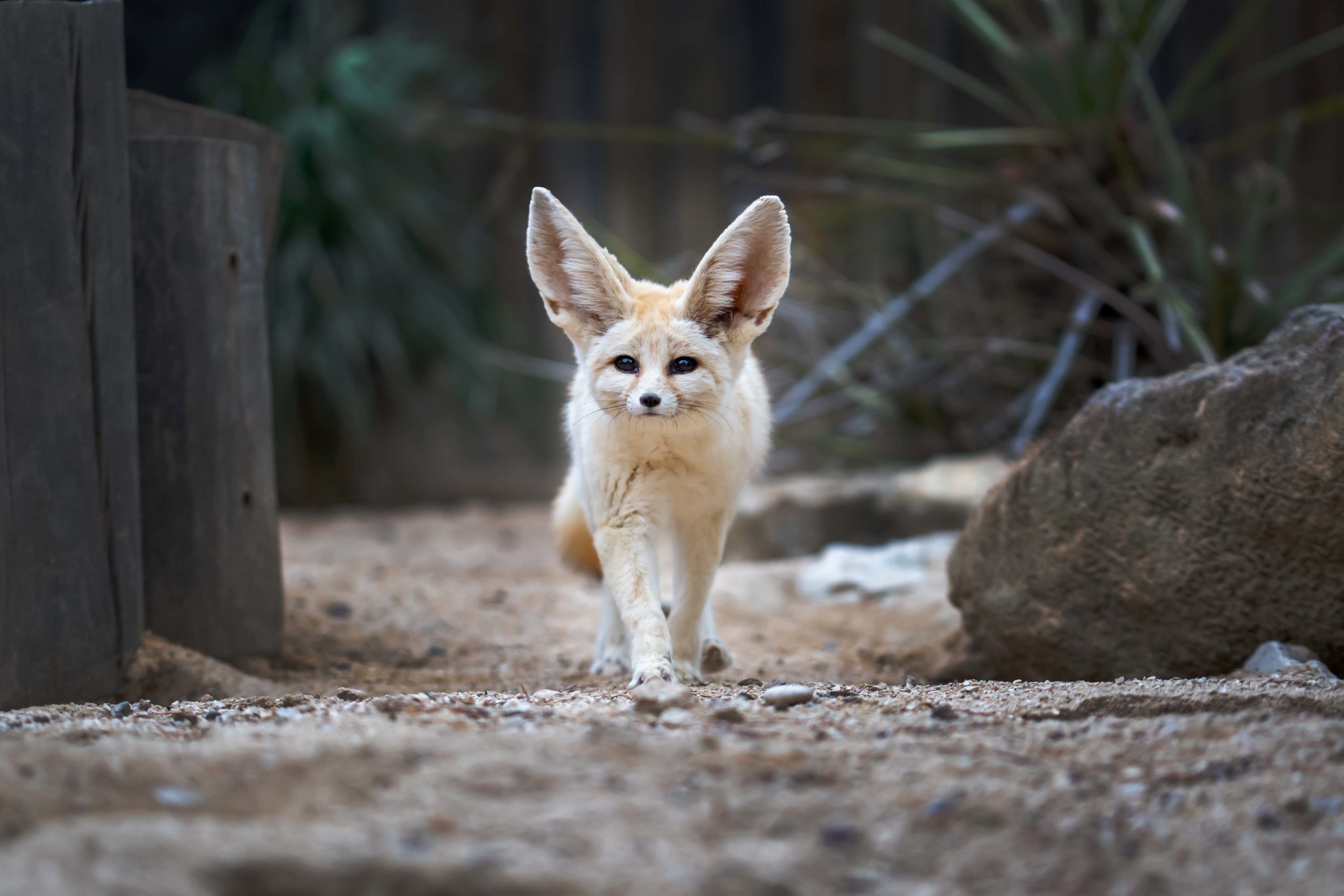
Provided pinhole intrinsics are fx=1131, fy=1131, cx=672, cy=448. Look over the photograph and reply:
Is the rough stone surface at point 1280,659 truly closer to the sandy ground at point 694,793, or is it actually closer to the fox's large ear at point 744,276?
the sandy ground at point 694,793

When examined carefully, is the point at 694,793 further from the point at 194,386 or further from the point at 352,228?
the point at 352,228

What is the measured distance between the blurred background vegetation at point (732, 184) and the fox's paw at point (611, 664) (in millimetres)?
2134

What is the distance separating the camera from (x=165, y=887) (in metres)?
1.24

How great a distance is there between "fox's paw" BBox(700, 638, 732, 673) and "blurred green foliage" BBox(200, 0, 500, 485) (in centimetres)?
449

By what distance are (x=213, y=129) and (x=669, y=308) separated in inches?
61.2

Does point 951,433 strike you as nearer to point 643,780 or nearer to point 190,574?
point 190,574

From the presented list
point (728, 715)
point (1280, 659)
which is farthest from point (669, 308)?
point (1280, 659)

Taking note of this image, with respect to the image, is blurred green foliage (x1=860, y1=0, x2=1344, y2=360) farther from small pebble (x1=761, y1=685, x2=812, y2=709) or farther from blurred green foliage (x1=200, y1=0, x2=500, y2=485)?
blurred green foliage (x1=200, y1=0, x2=500, y2=485)

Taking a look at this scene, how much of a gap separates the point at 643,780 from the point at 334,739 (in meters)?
0.53

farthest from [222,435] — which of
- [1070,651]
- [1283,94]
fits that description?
[1283,94]

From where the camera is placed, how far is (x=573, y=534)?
3.53 meters

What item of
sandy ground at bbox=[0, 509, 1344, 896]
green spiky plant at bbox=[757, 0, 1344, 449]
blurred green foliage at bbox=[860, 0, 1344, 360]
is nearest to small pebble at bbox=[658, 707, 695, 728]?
sandy ground at bbox=[0, 509, 1344, 896]

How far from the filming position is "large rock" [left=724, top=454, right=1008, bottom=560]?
509cm

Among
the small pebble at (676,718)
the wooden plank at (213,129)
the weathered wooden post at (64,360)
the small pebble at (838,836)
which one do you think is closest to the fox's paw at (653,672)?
the small pebble at (676,718)
